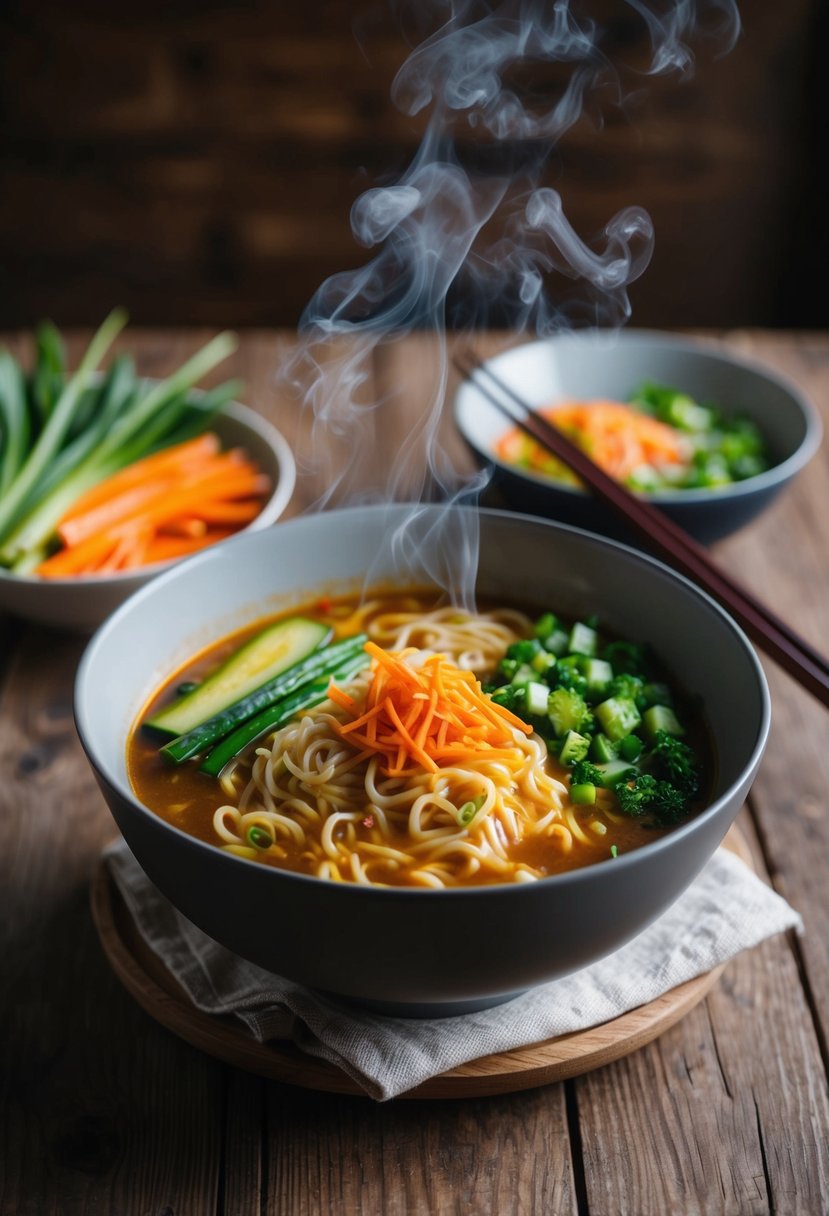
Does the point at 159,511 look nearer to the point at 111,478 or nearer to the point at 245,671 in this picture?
the point at 111,478

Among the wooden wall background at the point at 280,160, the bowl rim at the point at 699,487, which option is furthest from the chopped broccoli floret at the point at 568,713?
the wooden wall background at the point at 280,160

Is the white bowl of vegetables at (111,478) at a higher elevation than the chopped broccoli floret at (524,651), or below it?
below

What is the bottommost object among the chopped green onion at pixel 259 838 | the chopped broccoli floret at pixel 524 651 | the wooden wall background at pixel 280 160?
the wooden wall background at pixel 280 160

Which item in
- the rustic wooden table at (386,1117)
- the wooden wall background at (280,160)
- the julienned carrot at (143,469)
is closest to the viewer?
the rustic wooden table at (386,1117)

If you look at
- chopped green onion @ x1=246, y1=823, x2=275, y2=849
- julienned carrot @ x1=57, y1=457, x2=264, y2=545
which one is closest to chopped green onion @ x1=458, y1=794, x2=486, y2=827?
chopped green onion @ x1=246, y1=823, x2=275, y2=849

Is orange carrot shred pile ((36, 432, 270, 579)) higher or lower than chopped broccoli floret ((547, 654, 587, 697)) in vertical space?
lower

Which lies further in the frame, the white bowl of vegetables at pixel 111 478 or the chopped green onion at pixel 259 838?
the white bowl of vegetables at pixel 111 478

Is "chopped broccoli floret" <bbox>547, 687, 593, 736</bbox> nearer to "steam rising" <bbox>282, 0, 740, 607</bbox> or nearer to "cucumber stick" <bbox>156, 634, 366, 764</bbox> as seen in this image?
"cucumber stick" <bbox>156, 634, 366, 764</bbox>

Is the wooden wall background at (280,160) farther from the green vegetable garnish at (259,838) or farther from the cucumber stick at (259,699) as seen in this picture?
the green vegetable garnish at (259,838)
